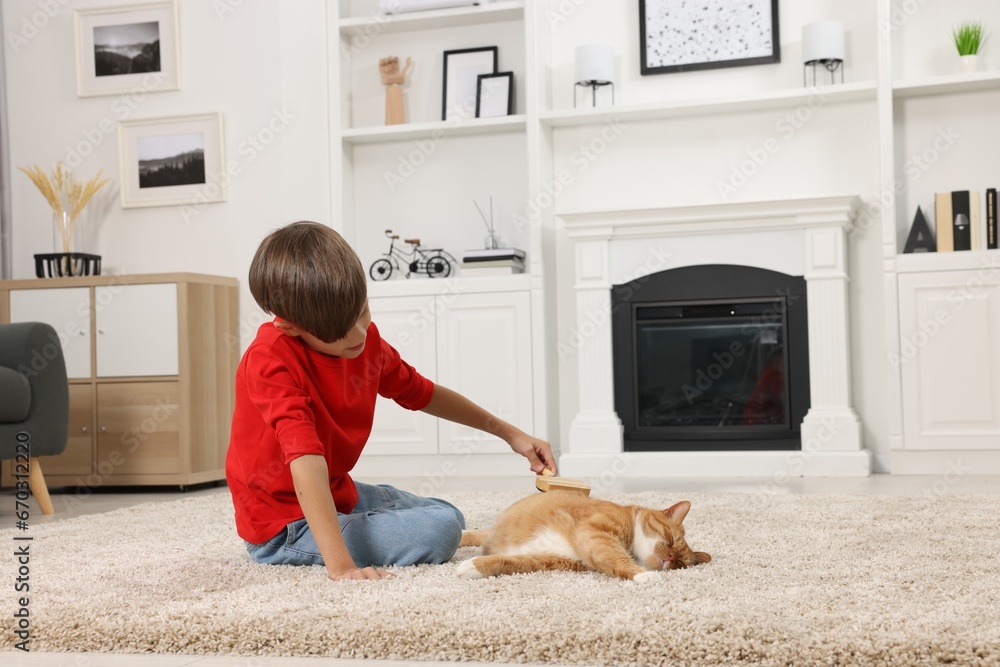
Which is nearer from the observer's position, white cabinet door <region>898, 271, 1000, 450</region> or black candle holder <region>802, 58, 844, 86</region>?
white cabinet door <region>898, 271, 1000, 450</region>

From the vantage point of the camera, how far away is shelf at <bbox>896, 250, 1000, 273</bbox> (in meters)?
3.70

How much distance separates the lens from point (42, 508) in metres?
3.13

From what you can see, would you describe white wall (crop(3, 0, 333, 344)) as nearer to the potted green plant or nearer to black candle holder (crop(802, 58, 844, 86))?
black candle holder (crop(802, 58, 844, 86))

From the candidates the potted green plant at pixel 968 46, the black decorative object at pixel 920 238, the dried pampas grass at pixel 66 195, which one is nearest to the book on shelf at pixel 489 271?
the black decorative object at pixel 920 238

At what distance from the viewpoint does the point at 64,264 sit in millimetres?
4324

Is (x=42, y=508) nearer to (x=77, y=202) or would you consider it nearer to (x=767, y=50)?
(x=77, y=202)

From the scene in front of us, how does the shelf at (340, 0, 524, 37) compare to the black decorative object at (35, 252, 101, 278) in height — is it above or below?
above

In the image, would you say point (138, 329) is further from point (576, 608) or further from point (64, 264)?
point (576, 608)

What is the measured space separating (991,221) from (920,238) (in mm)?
252

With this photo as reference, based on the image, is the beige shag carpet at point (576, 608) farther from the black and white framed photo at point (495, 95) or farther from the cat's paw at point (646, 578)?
the black and white framed photo at point (495, 95)

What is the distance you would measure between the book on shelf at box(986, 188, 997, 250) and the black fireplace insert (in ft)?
2.25

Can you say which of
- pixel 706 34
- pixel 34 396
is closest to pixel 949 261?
pixel 706 34

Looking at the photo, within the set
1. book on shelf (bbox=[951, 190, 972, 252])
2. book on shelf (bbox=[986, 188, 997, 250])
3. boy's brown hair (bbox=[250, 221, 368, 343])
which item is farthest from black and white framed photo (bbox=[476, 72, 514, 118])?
boy's brown hair (bbox=[250, 221, 368, 343])

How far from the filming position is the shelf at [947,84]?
12.6ft
